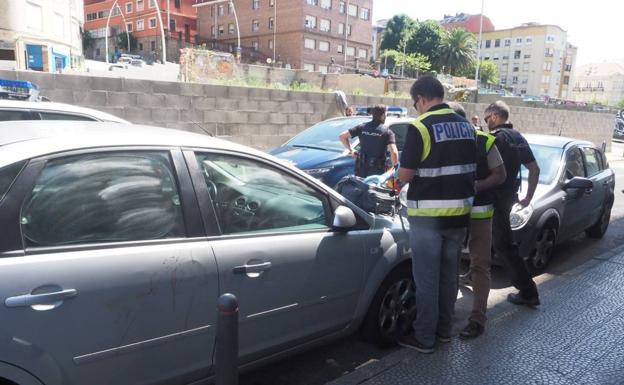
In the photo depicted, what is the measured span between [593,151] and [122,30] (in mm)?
88849

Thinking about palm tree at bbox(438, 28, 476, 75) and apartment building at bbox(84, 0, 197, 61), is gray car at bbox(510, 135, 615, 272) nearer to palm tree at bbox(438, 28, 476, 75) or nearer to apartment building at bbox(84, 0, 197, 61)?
apartment building at bbox(84, 0, 197, 61)

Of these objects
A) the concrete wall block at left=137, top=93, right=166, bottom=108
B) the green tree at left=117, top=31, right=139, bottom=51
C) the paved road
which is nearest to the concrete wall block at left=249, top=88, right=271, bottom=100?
the concrete wall block at left=137, top=93, right=166, bottom=108

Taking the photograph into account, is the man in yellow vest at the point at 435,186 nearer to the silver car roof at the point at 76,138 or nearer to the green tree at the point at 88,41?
the silver car roof at the point at 76,138

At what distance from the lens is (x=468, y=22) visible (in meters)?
102

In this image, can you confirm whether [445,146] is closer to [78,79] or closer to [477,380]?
[477,380]

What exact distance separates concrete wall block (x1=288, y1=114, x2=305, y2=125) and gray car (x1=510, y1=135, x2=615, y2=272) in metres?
5.61

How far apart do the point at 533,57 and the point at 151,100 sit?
3965 inches

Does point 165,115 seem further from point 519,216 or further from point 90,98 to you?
point 519,216

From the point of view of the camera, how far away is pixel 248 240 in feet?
8.41

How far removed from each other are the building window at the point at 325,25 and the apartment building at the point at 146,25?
881 inches

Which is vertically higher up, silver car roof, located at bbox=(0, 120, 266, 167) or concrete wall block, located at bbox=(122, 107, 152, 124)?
silver car roof, located at bbox=(0, 120, 266, 167)

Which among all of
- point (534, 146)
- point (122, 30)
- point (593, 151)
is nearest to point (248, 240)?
point (534, 146)

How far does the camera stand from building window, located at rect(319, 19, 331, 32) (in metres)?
65.9

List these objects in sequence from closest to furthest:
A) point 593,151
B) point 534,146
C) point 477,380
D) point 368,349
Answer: point 477,380 < point 368,349 < point 534,146 < point 593,151
